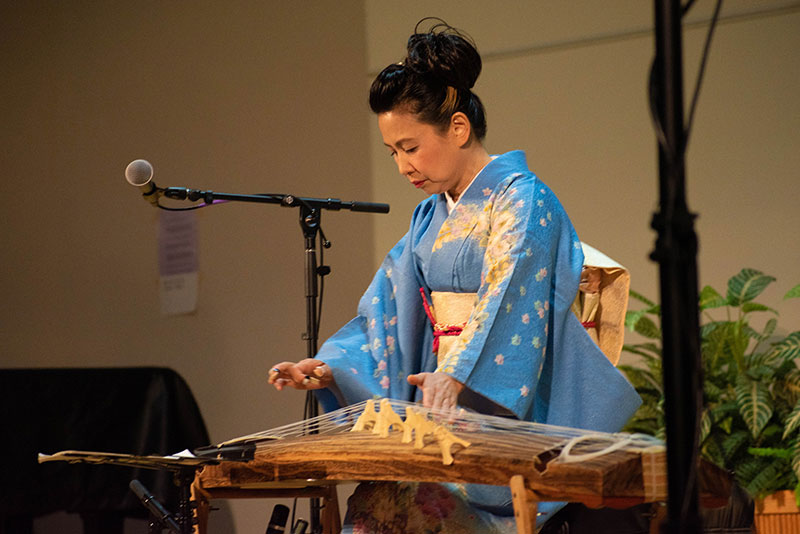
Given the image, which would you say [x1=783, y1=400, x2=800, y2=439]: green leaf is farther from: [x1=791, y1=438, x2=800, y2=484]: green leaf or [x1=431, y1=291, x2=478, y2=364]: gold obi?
[x1=431, y1=291, x2=478, y2=364]: gold obi

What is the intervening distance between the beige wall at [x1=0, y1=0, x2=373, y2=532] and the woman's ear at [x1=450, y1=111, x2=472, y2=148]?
77.5 inches

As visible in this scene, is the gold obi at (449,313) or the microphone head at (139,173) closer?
the gold obi at (449,313)

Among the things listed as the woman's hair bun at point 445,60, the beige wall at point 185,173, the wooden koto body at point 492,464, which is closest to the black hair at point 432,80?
the woman's hair bun at point 445,60

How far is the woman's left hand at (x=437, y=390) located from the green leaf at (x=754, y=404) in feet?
5.11

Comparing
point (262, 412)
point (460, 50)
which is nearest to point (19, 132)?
point (262, 412)

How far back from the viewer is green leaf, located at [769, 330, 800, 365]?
292 cm

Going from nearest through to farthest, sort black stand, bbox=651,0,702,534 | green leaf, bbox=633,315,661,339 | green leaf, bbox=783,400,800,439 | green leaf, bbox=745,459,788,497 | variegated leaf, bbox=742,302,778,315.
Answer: black stand, bbox=651,0,702,534
green leaf, bbox=783,400,800,439
green leaf, bbox=745,459,788,497
variegated leaf, bbox=742,302,778,315
green leaf, bbox=633,315,661,339

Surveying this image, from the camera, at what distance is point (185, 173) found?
4.35m

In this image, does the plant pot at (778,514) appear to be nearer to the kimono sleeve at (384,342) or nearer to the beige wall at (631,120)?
the beige wall at (631,120)

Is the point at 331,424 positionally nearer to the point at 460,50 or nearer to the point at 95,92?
the point at 460,50

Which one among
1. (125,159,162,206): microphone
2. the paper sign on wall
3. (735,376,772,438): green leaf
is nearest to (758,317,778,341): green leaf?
(735,376,772,438): green leaf

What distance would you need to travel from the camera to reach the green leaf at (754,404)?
2.86m

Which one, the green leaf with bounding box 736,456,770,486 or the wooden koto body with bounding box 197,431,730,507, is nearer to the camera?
the wooden koto body with bounding box 197,431,730,507

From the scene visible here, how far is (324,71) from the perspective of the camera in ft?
13.7
